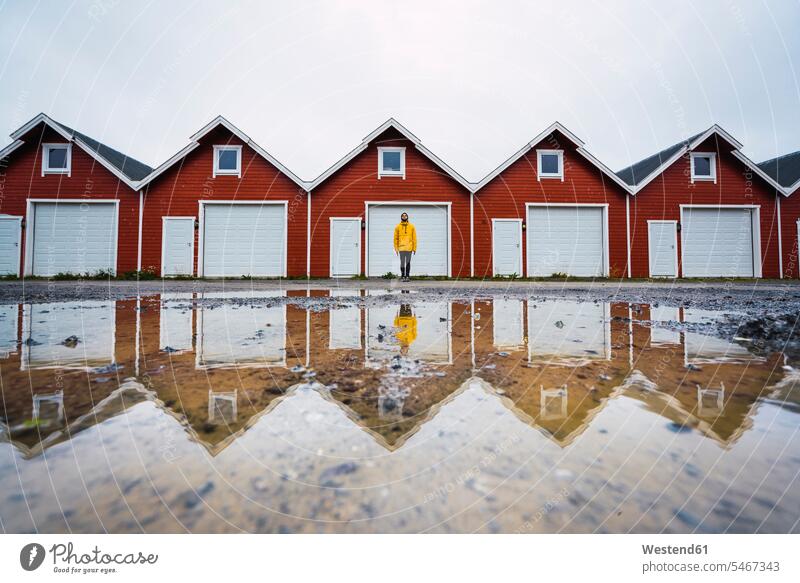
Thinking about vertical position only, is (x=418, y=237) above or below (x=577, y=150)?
below

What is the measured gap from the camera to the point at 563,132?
57.6ft

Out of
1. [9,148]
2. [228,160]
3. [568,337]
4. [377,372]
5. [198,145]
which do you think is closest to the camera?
[377,372]

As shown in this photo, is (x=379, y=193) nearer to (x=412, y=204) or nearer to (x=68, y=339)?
(x=412, y=204)

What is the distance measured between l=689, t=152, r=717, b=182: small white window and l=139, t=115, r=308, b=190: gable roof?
16598 millimetres

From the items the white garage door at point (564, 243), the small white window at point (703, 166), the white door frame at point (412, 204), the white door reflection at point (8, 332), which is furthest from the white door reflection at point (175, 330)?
the small white window at point (703, 166)

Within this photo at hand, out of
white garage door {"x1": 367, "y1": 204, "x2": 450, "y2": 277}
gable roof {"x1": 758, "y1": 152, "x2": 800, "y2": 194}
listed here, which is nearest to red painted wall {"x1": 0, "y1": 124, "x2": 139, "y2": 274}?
white garage door {"x1": 367, "y1": 204, "x2": 450, "y2": 277}

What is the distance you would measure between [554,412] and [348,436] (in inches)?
26.7

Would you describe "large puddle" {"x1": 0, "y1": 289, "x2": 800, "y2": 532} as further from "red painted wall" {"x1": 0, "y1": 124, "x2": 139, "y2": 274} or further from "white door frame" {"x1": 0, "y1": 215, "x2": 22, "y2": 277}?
"white door frame" {"x1": 0, "y1": 215, "x2": 22, "y2": 277}

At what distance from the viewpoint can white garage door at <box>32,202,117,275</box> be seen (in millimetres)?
16484

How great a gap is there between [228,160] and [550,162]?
1336 centimetres

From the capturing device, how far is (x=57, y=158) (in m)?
17.3

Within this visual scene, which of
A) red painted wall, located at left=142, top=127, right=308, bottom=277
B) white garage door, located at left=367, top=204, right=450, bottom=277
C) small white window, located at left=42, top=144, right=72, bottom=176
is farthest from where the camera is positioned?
small white window, located at left=42, top=144, right=72, bottom=176
